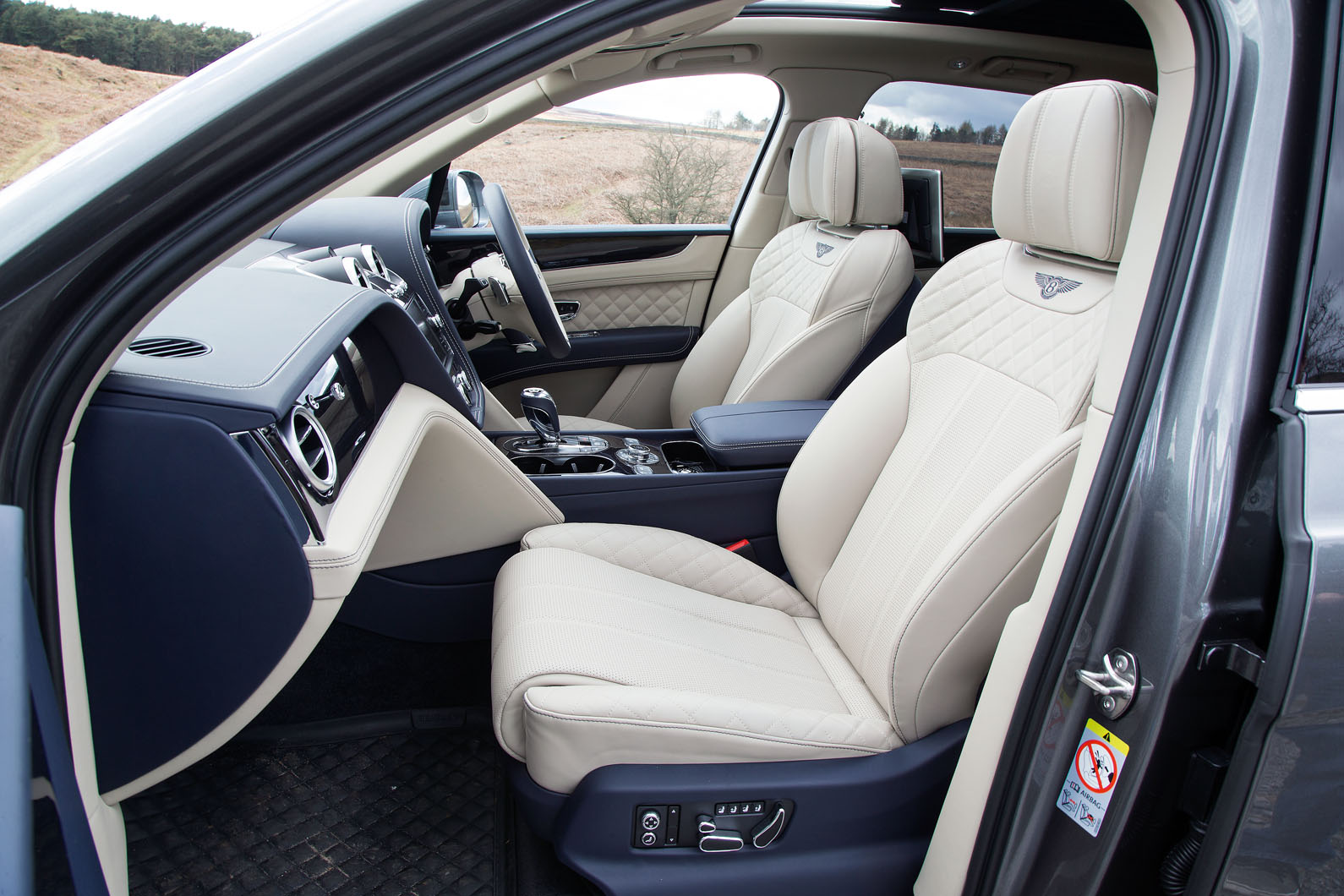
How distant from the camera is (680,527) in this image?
1804mm

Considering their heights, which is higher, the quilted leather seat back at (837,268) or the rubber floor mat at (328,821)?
the quilted leather seat back at (837,268)

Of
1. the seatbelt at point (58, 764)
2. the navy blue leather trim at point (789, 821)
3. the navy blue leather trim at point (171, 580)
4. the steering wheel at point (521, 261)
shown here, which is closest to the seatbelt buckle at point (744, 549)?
the steering wheel at point (521, 261)

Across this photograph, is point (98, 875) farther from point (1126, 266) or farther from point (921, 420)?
point (921, 420)

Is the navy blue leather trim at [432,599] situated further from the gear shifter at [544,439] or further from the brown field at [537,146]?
the brown field at [537,146]

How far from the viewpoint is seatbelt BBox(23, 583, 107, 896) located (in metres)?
0.56

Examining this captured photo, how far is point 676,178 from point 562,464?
3667 mm

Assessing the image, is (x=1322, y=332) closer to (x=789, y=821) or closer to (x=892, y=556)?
(x=892, y=556)

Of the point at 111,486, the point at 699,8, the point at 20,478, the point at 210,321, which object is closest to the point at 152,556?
the point at 111,486

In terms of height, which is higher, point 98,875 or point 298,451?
point 298,451

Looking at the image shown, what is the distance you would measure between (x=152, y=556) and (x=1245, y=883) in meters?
1.02

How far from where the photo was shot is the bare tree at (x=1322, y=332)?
2.36ft

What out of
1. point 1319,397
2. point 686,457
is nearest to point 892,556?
point 1319,397

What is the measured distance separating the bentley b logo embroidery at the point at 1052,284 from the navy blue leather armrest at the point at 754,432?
61 cm

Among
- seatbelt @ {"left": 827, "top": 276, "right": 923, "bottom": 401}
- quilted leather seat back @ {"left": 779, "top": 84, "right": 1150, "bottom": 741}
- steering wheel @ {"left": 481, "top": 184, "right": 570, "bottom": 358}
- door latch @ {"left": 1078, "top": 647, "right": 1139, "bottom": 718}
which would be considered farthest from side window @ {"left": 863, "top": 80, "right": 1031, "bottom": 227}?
door latch @ {"left": 1078, "top": 647, "right": 1139, "bottom": 718}
